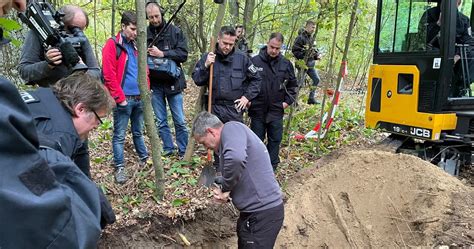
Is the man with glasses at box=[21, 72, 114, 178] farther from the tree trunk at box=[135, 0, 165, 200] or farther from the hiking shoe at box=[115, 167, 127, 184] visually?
the hiking shoe at box=[115, 167, 127, 184]

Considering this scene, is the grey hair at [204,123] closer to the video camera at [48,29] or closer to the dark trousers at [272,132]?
the video camera at [48,29]

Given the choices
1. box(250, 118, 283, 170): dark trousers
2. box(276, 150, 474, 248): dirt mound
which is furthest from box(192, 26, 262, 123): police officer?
box(276, 150, 474, 248): dirt mound

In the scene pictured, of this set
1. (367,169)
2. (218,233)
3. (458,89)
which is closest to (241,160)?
(218,233)

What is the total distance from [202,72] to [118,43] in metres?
1.04

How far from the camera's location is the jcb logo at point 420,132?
5.60 m

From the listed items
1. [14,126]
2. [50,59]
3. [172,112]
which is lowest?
[172,112]

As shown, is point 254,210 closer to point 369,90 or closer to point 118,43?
point 118,43

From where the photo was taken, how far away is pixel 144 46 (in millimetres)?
3547

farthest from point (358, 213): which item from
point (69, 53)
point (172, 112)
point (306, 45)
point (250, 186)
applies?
point (69, 53)

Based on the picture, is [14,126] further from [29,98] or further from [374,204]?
[374,204]

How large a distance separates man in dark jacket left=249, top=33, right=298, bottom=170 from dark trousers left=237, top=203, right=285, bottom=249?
2.29 m

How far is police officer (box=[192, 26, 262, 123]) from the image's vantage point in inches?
188

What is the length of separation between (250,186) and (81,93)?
5.37 ft

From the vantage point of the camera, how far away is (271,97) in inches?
216
